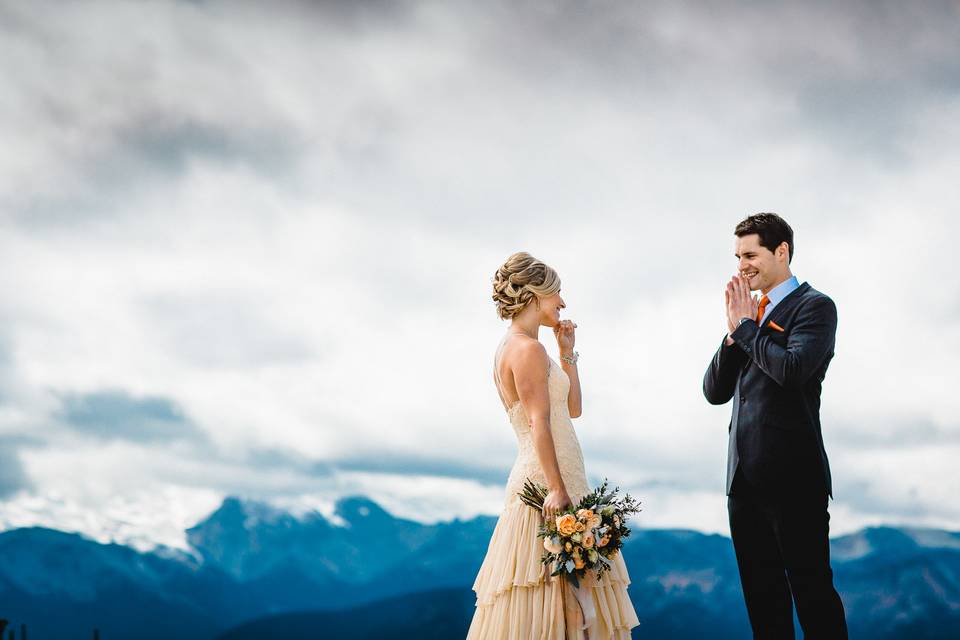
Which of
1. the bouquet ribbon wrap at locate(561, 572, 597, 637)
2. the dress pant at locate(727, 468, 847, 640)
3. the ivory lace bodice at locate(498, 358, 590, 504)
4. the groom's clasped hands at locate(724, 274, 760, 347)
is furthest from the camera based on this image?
the ivory lace bodice at locate(498, 358, 590, 504)

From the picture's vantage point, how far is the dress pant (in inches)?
190

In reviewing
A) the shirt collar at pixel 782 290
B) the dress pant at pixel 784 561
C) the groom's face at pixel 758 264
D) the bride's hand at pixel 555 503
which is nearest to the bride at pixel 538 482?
the bride's hand at pixel 555 503

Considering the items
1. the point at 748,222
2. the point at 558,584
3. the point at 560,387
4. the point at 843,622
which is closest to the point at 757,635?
the point at 843,622

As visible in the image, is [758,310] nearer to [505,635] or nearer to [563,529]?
[563,529]

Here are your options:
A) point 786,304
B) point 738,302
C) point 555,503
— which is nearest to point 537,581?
point 555,503

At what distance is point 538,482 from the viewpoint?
576 centimetres

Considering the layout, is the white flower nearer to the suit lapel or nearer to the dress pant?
the dress pant

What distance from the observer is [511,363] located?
18.8 feet

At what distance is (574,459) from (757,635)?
5.04 ft

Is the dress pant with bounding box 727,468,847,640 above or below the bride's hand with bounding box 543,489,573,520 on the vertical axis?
below

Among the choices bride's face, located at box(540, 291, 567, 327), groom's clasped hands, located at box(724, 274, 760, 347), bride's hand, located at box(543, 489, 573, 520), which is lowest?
bride's hand, located at box(543, 489, 573, 520)

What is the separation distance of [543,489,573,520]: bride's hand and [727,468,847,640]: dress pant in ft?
3.25

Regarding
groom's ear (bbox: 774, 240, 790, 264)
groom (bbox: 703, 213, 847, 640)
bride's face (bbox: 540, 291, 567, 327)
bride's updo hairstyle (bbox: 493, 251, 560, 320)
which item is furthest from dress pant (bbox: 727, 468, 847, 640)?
bride's updo hairstyle (bbox: 493, 251, 560, 320)

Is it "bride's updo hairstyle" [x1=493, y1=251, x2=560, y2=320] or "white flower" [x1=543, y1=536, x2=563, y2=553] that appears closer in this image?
"white flower" [x1=543, y1=536, x2=563, y2=553]
